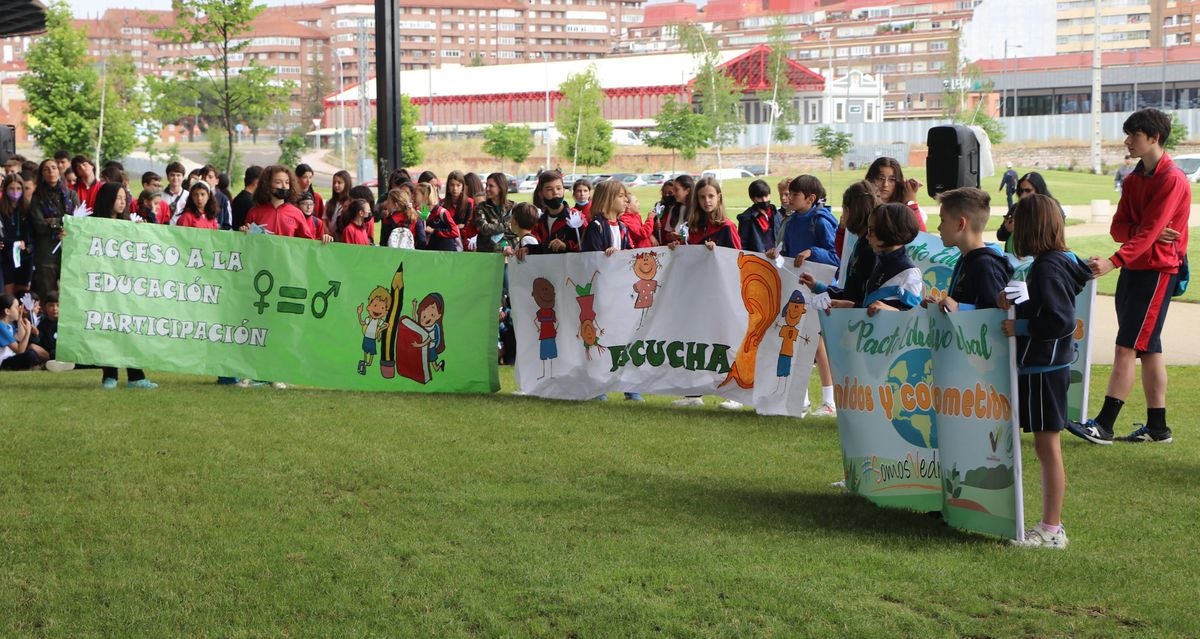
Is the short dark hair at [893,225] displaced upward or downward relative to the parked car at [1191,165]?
downward

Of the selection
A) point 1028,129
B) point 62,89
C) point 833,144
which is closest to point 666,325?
point 62,89

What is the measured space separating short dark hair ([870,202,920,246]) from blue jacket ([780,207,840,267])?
3.12 metres

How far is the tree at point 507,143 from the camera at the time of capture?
294ft

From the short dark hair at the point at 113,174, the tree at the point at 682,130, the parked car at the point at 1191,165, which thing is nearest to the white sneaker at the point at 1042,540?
the short dark hair at the point at 113,174

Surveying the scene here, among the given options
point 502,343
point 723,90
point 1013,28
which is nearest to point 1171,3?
point 1013,28

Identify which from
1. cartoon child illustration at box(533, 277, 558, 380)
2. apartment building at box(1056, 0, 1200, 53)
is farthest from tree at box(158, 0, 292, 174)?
apartment building at box(1056, 0, 1200, 53)

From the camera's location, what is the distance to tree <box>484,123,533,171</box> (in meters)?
89.7

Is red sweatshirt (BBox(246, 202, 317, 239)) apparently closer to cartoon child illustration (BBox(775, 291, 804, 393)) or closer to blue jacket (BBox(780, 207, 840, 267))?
blue jacket (BBox(780, 207, 840, 267))

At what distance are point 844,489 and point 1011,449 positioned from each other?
165 cm

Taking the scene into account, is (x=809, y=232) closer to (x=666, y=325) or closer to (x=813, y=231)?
(x=813, y=231)

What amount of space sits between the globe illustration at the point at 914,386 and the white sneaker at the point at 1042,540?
0.62 meters

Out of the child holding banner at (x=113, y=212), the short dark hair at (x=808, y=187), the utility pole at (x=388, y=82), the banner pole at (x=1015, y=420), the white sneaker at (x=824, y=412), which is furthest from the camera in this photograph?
the utility pole at (x=388, y=82)

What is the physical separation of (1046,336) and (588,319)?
5222mm

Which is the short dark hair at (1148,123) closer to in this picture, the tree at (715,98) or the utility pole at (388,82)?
the utility pole at (388,82)
